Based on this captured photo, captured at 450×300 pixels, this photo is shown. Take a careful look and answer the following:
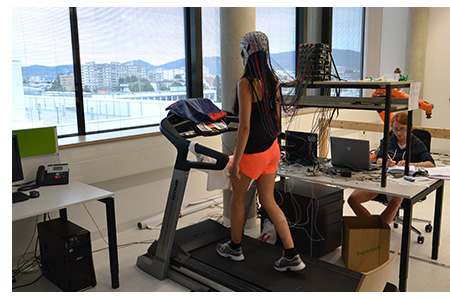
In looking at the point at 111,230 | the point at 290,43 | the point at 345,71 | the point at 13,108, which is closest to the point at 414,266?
the point at 111,230

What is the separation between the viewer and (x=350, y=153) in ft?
10.9

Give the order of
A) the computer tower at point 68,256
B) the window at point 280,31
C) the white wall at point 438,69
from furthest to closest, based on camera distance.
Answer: the white wall at point 438,69 < the window at point 280,31 < the computer tower at point 68,256

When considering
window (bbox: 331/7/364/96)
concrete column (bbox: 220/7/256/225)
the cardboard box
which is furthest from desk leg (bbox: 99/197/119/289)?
window (bbox: 331/7/364/96)

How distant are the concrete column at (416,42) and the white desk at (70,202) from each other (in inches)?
242

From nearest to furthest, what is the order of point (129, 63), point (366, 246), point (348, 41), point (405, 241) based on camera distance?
point (405, 241)
point (366, 246)
point (129, 63)
point (348, 41)

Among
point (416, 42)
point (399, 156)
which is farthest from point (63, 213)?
point (416, 42)

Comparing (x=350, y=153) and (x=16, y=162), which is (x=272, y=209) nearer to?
(x=350, y=153)

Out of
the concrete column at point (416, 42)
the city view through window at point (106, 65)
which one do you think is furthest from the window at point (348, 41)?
the city view through window at point (106, 65)

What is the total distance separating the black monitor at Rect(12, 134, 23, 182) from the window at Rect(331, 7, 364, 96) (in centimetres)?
508

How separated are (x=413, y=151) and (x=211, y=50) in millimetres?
2584

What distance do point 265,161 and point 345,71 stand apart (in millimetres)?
4845

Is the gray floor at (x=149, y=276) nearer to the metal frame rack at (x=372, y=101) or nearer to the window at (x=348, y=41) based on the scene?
the metal frame rack at (x=372, y=101)

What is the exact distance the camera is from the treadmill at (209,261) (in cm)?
268

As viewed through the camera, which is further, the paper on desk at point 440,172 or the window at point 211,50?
the window at point 211,50
